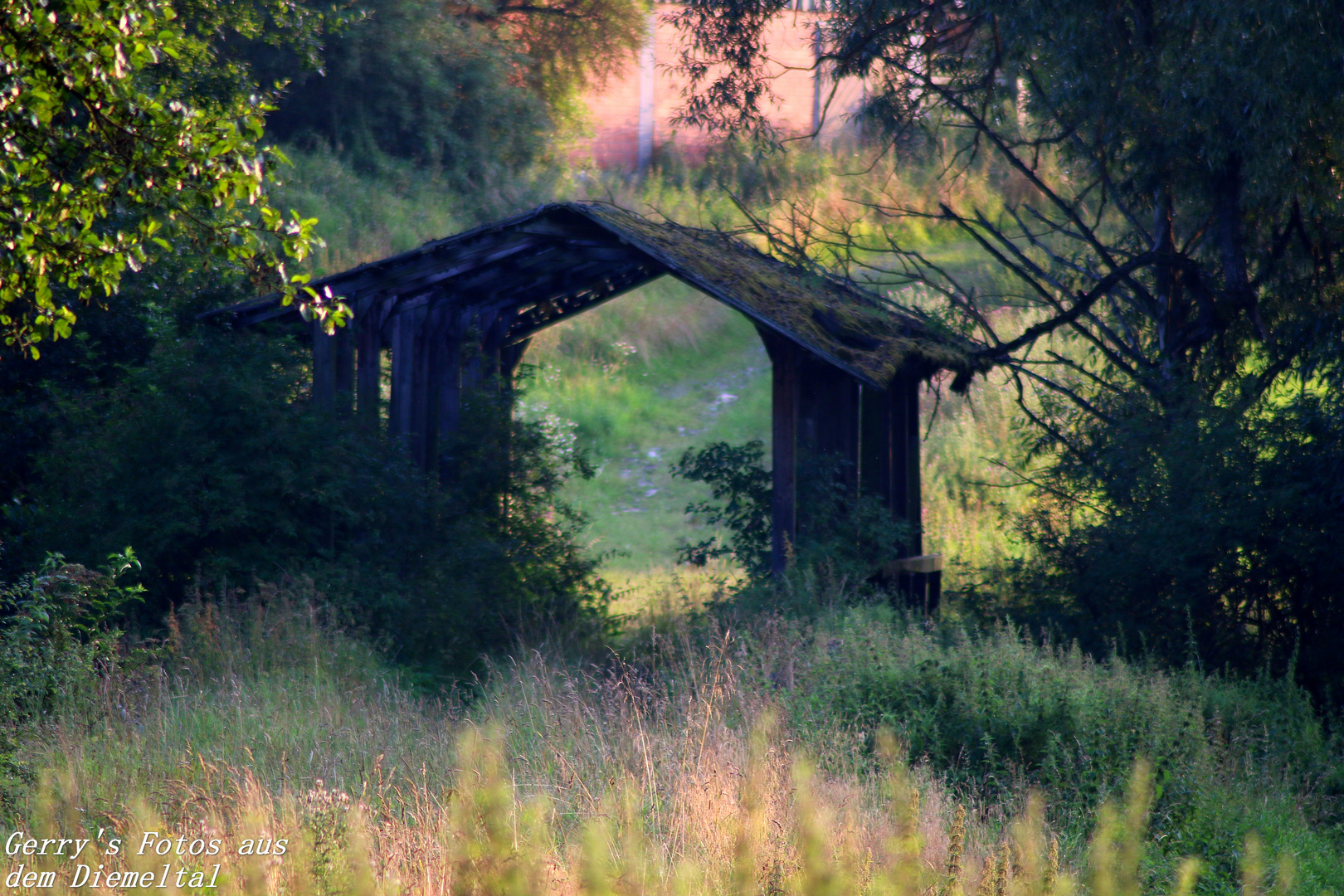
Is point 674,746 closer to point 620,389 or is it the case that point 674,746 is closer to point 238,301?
point 238,301

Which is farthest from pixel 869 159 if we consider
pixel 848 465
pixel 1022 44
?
pixel 848 465

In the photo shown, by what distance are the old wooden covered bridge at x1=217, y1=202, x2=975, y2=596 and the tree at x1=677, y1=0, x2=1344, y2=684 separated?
4.12 feet

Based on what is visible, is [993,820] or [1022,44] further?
[1022,44]

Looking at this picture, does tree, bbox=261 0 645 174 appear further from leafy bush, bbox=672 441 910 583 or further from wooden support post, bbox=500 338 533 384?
leafy bush, bbox=672 441 910 583

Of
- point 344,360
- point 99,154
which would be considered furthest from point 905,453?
point 99,154

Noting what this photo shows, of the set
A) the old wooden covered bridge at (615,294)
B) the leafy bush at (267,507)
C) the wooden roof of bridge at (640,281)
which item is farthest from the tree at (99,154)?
the old wooden covered bridge at (615,294)

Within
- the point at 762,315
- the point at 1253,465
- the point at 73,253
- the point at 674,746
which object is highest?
the point at 762,315

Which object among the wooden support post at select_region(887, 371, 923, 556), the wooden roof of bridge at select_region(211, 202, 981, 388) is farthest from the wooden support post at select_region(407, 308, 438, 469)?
the wooden support post at select_region(887, 371, 923, 556)

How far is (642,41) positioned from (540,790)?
2615 cm

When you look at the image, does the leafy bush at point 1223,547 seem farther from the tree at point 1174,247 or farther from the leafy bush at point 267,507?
the leafy bush at point 267,507

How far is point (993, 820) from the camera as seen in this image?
5.53 m

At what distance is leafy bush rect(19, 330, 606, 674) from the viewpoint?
8.72 metres

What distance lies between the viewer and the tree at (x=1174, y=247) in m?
8.81

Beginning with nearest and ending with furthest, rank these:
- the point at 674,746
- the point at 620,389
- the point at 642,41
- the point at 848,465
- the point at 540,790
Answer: the point at 540,790 → the point at 674,746 → the point at 848,465 → the point at 620,389 → the point at 642,41
